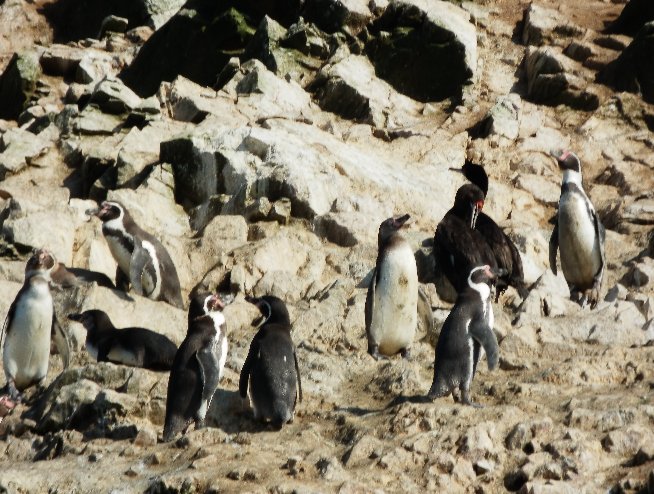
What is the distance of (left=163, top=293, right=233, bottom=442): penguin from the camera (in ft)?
28.0

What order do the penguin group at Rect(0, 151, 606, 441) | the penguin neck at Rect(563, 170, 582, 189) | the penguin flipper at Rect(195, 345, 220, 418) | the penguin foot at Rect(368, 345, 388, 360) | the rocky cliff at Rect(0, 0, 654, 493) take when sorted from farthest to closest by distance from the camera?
the penguin neck at Rect(563, 170, 582, 189)
the penguin foot at Rect(368, 345, 388, 360)
the penguin flipper at Rect(195, 345, 220, 418)
the penguin group at Rect(0, 151, 606, 441)
the rocky cliff at Rect(0, 0, 654, 493)

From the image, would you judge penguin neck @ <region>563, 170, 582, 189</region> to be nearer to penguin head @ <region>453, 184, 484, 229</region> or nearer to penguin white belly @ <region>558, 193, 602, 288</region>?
penguin white belly @ <region>558, 193, 602, 288</region>

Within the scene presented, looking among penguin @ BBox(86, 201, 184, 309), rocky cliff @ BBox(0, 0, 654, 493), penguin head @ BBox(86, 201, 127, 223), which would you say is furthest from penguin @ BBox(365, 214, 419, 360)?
penguin head @ BBox(86, 201, 127, 223)

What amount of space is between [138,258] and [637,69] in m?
8.78

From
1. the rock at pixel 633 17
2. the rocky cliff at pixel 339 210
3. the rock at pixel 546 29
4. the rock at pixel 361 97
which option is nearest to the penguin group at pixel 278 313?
the rocky cliff at pixel 339 210

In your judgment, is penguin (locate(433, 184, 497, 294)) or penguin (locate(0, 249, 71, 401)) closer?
penguin (locate(0, 249, 71, 401))

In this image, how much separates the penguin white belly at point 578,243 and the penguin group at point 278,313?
1cm

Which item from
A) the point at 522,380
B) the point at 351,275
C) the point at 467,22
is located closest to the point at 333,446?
the point at 522,380

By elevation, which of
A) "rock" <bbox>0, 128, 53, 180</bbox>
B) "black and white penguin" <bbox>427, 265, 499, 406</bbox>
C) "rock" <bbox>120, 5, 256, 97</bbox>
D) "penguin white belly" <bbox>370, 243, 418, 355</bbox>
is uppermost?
"black and white penguin" <bbox>427, 265, 499, 406</bbox>

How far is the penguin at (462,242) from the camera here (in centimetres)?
1157

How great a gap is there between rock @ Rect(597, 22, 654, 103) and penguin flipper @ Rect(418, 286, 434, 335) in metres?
7.81

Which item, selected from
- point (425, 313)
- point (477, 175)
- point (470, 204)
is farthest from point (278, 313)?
point (477, 175)

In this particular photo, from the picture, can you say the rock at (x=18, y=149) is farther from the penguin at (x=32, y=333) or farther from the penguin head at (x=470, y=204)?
the penguin head at (x=470, y=204)

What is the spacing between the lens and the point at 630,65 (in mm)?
17562
